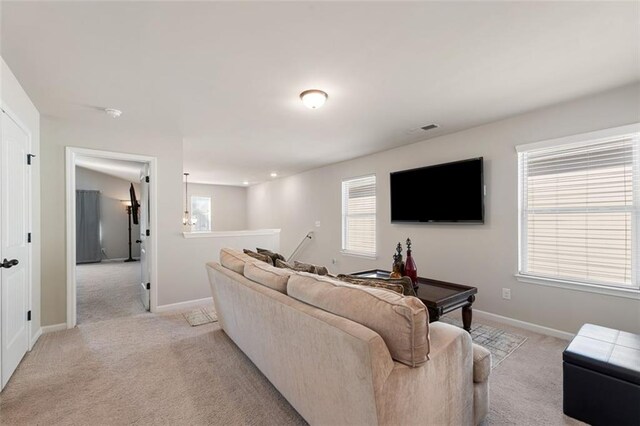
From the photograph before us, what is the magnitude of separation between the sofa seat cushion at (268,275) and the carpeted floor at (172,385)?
78 cm

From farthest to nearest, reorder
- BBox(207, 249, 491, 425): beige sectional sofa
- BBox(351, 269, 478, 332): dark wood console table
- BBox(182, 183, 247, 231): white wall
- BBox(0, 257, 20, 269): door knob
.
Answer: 1. BBox(182, 183, 247, 231): white wall
2. BBox(351, 269, 478, 332): dark wood console table
3. BBox(0, 257, 20, 269): door knob
4. BBox(207, 249, 491, 425): beige sectional sofa

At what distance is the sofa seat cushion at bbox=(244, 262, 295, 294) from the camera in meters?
1.92

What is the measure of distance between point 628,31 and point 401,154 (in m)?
2.92

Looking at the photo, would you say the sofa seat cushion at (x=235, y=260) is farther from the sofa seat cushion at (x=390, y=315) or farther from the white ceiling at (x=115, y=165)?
the white ceiling at (x=115, y=165)

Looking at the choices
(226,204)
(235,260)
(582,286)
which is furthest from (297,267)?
(226,204)

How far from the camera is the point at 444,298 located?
254 centimetres

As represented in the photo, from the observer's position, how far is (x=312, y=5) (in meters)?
1.61

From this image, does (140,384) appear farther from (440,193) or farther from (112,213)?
(112,213)

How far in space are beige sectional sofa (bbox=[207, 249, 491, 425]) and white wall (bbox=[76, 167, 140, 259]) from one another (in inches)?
339

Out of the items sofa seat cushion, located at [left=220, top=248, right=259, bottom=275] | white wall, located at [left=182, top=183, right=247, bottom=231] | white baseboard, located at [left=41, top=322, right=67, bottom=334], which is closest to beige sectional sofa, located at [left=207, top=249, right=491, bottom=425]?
sofa seat cushion, located at [left=220, top=248, right=259, bottom=275]

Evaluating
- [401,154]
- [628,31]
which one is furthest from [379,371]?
[401,154]

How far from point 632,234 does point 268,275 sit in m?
3.22

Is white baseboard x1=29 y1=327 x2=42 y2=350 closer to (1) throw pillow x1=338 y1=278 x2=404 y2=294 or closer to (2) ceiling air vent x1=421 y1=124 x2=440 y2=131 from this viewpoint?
(1) throw pillow x1=338 y1=278 x2=404 y2=294

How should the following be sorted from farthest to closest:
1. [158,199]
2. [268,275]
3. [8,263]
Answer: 1. [158,199]
2. [8,263]
3. [268,275]
